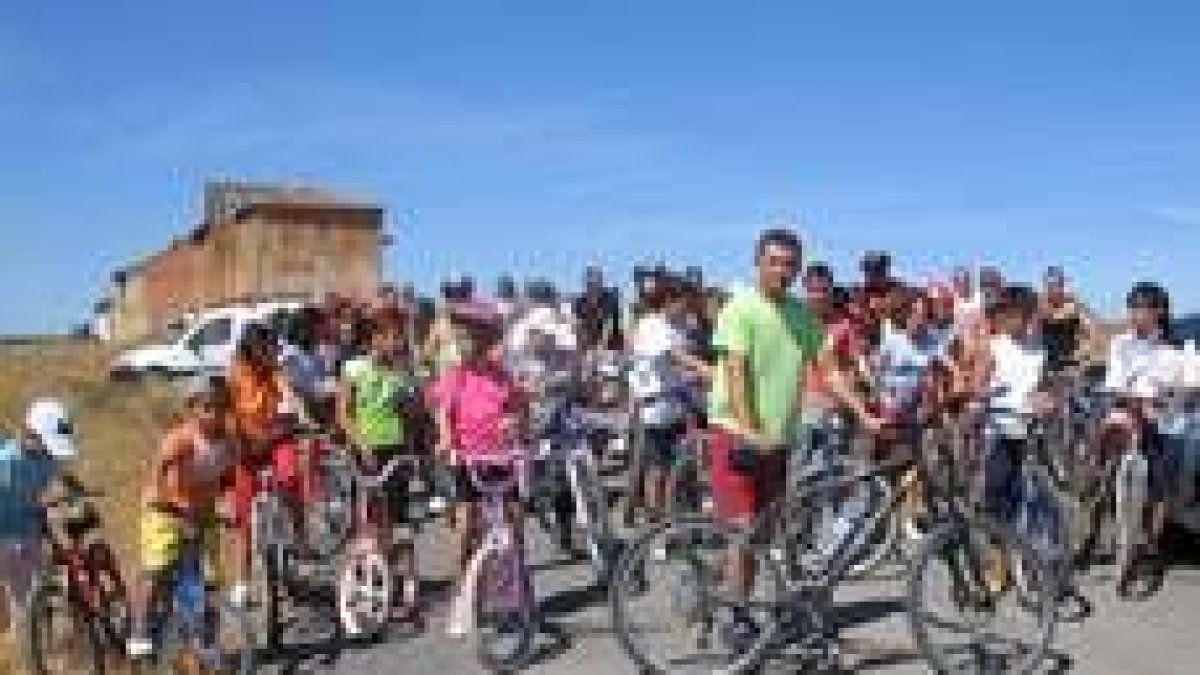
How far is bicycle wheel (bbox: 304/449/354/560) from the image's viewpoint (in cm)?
1484

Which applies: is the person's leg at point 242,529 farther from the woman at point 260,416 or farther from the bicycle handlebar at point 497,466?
the bicycle handlebar at point 497,466

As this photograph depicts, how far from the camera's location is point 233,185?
6794cm

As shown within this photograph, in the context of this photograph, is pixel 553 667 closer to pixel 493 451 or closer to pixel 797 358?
pixel 493 451

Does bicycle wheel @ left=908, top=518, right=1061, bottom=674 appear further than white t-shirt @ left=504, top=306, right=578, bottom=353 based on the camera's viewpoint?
No

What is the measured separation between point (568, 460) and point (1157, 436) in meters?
3.56

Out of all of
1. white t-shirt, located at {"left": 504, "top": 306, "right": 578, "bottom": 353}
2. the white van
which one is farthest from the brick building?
white t-shirt, located at {"left": 504, "top": 306, "right": 578, "bottom": 353}

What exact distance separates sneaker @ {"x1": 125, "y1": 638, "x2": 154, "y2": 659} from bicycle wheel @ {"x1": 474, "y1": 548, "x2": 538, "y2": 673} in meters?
1.90

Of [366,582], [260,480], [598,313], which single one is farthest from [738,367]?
[598,313]

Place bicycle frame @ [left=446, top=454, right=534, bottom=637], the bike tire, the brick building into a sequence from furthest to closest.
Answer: the brick building, the bike tire, bicycle frame @ [left=446, top=454, right=534, bottom=637]

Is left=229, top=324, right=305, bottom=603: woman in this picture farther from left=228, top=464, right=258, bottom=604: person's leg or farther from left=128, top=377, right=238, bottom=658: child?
left=128, top=377, right=238, bottom=658: child

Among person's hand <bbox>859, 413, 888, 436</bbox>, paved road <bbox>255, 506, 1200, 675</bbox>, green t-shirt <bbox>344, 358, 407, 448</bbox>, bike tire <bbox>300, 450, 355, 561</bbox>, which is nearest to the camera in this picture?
person's hand <bbox>859, 413, 888, 436</bbox>

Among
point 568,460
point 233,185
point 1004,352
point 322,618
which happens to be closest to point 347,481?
point 322,618

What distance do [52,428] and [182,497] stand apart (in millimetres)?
1289

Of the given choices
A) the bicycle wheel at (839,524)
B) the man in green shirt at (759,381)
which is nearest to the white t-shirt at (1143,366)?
the man in green shirt at (759,381)
